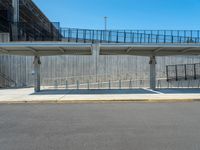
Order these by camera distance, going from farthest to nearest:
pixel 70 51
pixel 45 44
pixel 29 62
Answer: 1. pixel 29 62
2. pixel 70 51
3. pixel 45 44

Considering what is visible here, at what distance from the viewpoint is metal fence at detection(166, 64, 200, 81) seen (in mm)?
20606

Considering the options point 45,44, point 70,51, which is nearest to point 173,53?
point 70,51

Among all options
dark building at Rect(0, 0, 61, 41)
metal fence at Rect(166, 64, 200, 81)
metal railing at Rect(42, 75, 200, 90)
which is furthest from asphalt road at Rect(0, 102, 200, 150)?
dark building at Rect(0, 0, 61, 41)

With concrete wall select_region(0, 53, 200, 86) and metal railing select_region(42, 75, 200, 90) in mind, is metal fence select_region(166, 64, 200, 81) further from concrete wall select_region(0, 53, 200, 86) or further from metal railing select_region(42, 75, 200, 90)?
concrete wall select_region(0, 53, 200, 86)

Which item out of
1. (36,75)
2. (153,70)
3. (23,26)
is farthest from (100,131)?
(23,26)

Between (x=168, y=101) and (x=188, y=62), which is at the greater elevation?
(x=188, y=62)

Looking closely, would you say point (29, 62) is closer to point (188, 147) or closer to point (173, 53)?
point (173, 53)

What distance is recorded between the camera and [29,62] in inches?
842

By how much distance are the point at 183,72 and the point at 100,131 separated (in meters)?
17.9

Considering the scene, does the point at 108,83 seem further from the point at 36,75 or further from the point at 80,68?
the point at 36,75

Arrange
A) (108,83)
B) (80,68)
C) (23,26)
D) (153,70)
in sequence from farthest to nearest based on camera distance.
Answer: (23,26)
(80,68)
(108,83)
(153,70)

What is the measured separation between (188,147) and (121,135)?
1.61 metres

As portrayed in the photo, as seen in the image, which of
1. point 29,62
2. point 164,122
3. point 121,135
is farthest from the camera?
point 29,62

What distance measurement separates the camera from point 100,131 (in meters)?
5.68
